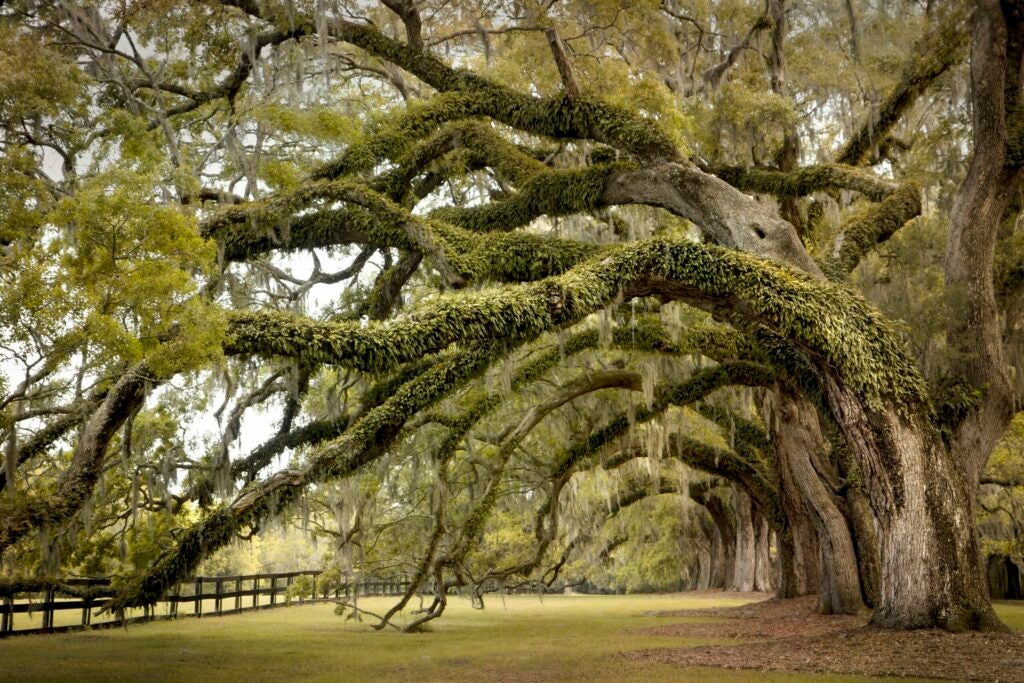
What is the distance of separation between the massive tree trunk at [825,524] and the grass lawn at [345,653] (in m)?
2.69

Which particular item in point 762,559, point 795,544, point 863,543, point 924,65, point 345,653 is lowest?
point 345,653

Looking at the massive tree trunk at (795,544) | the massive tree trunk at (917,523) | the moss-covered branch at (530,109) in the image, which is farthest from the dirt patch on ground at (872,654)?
the moss-covered branch at (530,109)

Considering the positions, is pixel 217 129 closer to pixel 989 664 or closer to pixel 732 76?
pixel 732 76

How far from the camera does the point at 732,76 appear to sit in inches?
716

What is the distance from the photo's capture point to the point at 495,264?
12.0m

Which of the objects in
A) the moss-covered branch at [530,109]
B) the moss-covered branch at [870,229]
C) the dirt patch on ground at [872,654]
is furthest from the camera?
the moss-covered branch at [870,229]

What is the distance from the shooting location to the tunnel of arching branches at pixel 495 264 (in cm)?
905

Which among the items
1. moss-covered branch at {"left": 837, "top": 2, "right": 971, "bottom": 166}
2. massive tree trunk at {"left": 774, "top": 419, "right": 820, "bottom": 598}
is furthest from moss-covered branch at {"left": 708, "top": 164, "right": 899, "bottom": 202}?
massive tree trunk at {"left": 774, "top": 419, "right": 820, "bottom": 598}

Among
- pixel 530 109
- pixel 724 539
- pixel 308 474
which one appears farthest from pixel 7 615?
pixel 724 539

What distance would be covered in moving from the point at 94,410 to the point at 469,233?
5.35 meters

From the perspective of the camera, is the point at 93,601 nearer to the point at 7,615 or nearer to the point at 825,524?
the point at 7,615

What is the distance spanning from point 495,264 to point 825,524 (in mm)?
8419

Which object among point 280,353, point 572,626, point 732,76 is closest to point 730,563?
point 572,626

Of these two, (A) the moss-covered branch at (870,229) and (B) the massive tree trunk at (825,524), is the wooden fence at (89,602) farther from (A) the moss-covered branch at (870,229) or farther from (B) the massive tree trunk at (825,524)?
(A) the moss-covered branch at (870,229)
